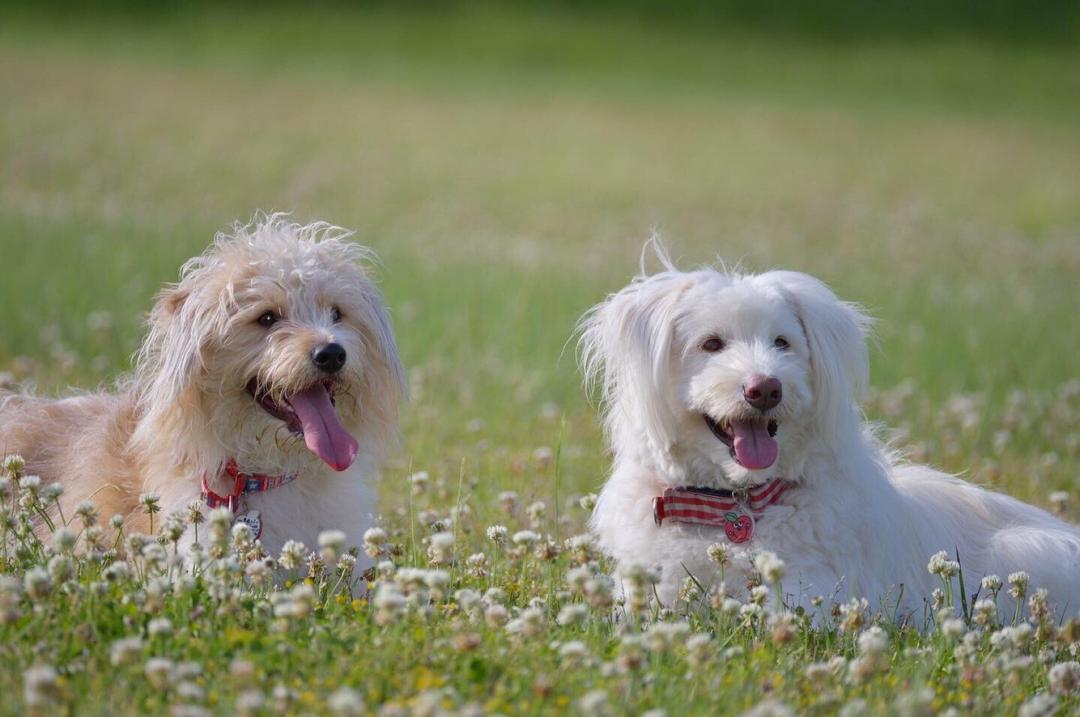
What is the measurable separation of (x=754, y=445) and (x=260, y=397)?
198cm

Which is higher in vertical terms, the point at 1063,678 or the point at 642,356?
the point at 642,356

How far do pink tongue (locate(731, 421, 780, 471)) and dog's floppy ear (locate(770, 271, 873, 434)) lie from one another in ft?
0.85

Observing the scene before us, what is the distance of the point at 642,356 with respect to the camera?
17.7ft

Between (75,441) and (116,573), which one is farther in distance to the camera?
(75,441)

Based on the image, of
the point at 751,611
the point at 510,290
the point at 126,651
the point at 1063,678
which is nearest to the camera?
the point at 126,651

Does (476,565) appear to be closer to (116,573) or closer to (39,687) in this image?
(116,573)

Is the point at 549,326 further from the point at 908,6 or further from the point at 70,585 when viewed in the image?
the point at 908,6

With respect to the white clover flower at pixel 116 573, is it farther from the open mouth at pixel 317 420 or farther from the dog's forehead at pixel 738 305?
the dog's forehead at pixel 738 305

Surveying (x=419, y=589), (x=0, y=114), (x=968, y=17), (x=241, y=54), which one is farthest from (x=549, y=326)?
(x=968, y=17)

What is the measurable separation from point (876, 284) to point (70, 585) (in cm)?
1147

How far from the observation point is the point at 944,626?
4.36 m

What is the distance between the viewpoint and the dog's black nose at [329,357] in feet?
17.4

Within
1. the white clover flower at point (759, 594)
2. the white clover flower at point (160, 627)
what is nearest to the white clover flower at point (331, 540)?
the white clover flower at point (160, 627)

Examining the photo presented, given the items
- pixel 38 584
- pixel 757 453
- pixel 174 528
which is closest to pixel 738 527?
pixel 757 453
